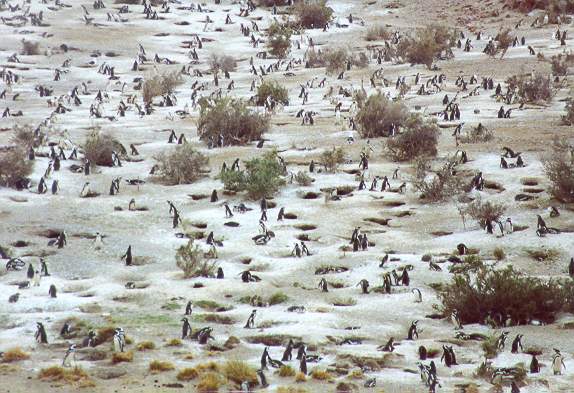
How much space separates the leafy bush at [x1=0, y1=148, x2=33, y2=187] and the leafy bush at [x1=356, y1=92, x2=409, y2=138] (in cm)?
856

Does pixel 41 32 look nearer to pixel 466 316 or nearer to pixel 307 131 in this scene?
pixel 307 131

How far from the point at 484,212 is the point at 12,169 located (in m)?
9.71

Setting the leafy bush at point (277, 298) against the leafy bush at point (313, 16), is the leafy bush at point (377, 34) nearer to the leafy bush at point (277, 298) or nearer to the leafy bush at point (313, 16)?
the leafy bush at point (313, 16)

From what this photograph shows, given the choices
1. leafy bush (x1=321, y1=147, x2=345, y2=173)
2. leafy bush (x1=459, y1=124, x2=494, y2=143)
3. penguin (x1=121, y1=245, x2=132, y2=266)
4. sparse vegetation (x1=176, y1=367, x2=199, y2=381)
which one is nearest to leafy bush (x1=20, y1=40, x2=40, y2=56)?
leafy bush (x1=321, y1=147, x2=345, y2=173)

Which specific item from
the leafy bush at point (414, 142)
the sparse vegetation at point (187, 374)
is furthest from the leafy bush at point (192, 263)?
the leafy bush at point (414, 142)

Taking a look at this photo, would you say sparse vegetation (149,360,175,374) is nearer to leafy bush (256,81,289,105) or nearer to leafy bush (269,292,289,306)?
leafy bush (269,292,289,306)

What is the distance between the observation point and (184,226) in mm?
17641

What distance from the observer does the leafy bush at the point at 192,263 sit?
49.0ft

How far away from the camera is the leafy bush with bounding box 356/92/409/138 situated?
932 inches

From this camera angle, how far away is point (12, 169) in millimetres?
19453

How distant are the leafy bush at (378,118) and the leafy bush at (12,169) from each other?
8.56 meters

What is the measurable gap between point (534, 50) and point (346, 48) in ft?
23.9

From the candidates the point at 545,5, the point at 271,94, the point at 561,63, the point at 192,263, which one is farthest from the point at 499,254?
the point at 545,5

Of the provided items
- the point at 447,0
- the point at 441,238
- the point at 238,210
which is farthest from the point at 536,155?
the point at 447,0
